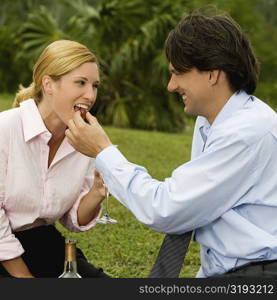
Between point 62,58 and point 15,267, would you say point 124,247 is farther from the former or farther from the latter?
point 62,58

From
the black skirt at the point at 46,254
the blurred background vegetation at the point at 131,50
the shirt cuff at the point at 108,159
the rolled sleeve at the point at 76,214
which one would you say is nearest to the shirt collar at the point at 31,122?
the rolled sleeve at the point at 76,214

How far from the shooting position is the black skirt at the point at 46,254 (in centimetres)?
405

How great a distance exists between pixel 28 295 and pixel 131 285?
43 centimetres

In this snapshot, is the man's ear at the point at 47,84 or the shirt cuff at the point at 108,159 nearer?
the shirt cuff at the point at 108,159

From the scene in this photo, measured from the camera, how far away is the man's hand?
3145 mm

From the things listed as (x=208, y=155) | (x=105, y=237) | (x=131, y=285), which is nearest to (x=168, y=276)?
(x=131, y=285)

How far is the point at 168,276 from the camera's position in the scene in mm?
3170

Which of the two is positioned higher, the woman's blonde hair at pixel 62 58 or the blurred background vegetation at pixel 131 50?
the woman's blonde hair at pixel 62 58

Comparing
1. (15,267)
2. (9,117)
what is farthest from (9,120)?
(15,267)

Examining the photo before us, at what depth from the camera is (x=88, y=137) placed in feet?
10.4

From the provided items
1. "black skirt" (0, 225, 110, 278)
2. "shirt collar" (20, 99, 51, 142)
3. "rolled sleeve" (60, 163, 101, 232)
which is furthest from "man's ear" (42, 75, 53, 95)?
"black skirt" (0, 225, 110, 278)

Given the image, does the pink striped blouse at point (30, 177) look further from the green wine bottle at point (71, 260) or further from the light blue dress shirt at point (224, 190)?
the light blue dress shirt at point (224, 190)

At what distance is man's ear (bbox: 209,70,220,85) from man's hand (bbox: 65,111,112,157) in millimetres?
503

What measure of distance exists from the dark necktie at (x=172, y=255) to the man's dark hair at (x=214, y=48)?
0.69 meters
